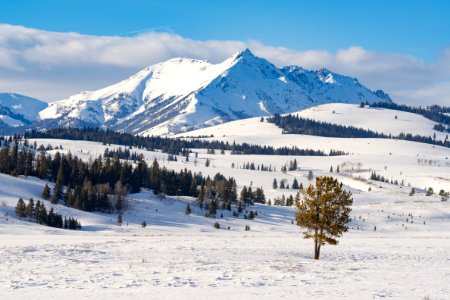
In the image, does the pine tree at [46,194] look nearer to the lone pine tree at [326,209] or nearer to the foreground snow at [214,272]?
the foreground snow at [214,272]

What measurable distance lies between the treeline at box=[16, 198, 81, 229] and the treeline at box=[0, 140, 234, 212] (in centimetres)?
1518

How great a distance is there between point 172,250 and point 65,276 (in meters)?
15.2

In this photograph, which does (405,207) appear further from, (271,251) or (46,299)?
(46,299)

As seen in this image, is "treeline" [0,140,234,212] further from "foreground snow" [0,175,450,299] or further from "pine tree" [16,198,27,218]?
"foreground snow" [0,175,450,299]

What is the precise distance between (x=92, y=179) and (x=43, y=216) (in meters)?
47.7

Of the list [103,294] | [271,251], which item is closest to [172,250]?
[271,251]

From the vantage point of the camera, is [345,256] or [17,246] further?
[345,256]

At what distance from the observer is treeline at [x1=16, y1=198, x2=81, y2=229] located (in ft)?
264

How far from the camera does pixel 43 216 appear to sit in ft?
267

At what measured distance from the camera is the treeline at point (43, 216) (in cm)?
8044

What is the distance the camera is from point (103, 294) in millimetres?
22703

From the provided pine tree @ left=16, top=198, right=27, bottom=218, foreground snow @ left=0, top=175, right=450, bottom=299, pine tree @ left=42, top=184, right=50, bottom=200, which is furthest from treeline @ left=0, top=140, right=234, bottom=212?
foreground snow @ left=0, top=175, right=450, bottom=299

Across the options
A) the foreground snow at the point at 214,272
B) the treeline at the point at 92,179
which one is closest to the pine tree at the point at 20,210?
the treeline at the point at 92,179

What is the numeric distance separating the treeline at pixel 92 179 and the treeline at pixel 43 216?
15184 millimetres
